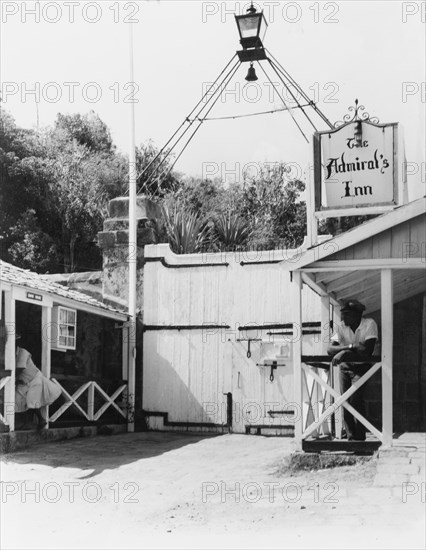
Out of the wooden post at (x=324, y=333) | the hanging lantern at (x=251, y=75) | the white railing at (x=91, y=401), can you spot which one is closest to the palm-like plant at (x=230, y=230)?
the white railing at (x=91, y=401)

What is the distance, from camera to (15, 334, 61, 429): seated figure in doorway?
41.7ft

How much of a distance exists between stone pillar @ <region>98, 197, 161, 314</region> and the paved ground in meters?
4.64

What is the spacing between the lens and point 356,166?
441 inches

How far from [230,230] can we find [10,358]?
6666 millimetres

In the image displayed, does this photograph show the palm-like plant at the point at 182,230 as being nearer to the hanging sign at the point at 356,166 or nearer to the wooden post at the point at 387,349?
the hanging sign at the point at 356,166

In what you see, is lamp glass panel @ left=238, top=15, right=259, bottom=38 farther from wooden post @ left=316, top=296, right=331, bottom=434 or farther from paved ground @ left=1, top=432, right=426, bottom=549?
paved ground @ left=1, top=432, right=426, bottom=549

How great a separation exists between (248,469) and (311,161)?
4.05 metres

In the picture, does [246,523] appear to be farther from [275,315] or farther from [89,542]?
[275,315]

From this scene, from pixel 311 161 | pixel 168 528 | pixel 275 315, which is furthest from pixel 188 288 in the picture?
pixel 168 528

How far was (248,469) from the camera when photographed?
10.7 meters

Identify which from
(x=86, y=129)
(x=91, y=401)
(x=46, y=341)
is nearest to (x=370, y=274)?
(x=46, y=341)

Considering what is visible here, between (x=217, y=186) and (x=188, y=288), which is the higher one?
(x=217, y=186)

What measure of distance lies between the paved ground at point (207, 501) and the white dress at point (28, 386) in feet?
2.86

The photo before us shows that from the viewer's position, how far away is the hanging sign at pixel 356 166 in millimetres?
11055
